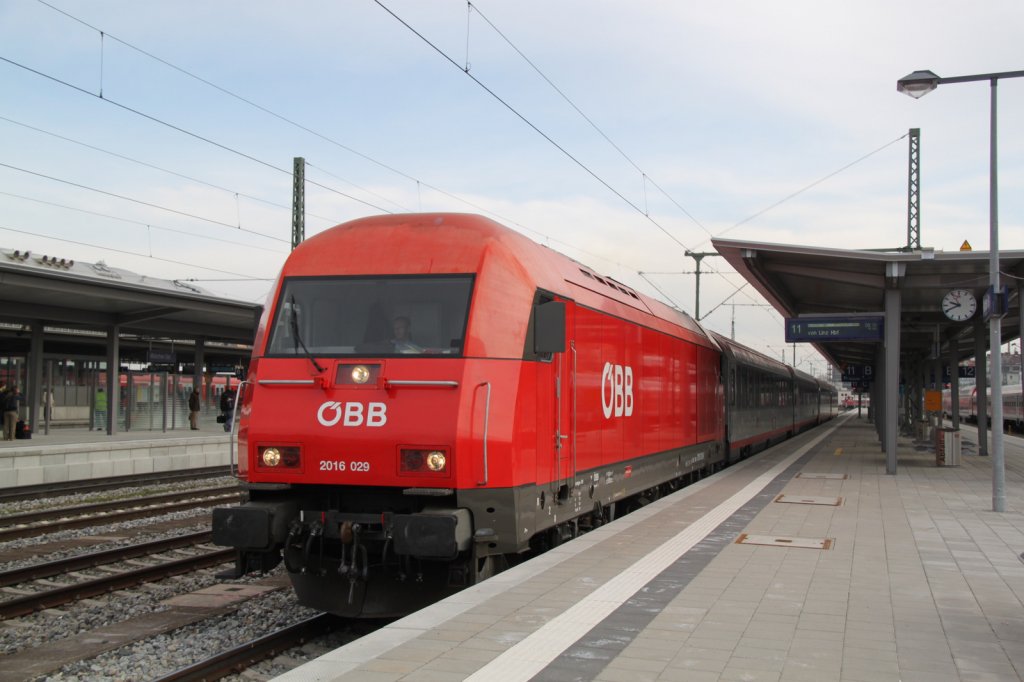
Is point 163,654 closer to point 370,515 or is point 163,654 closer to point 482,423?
point 370,515

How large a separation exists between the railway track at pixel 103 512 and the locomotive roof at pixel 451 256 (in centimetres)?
688

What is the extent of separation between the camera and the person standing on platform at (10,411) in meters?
23.3

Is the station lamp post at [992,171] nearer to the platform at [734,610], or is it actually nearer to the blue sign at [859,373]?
the platform at [734,610]

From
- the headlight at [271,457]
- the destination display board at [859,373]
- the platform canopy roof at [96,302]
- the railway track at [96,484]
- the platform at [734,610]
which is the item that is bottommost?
the railway track at [96,484]

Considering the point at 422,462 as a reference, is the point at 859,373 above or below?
above

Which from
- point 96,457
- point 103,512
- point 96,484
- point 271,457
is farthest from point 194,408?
point 271,457

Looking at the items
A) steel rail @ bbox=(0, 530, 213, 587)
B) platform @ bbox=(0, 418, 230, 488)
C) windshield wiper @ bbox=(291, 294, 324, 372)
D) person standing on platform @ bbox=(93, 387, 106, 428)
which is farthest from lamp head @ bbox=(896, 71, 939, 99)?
person standing on platform @ bbox=(93, 387, 106, 428)

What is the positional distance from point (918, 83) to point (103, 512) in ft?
46.3

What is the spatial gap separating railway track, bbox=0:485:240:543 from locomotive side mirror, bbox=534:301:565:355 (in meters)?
8.29

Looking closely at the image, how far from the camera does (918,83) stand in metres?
13.0

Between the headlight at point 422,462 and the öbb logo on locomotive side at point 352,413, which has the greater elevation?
the öbb logo on locomotive side at point 352,413

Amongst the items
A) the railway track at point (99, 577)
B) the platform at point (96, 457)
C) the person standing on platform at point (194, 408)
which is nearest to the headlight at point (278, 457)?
the railway track at point (99, 577)

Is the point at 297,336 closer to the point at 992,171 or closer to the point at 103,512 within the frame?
the point at 103,512

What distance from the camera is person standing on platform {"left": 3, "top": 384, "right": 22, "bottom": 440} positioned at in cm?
2333
